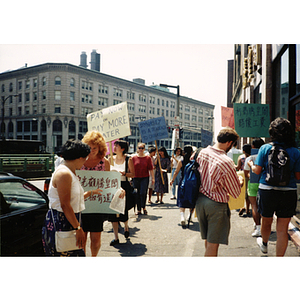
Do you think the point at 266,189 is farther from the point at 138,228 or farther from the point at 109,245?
the point at 138,228

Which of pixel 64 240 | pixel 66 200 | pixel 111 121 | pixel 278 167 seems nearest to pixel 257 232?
pixel 278 167

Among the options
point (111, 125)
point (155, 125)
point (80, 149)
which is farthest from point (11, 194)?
point (155, 125)

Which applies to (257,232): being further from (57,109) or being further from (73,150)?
(57,109)

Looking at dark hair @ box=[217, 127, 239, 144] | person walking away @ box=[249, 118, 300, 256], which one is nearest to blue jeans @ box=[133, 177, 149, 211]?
person walking away @ box=[249, 118, 300, 256]

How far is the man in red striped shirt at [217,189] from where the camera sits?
3428mm

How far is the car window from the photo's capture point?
3.79 m

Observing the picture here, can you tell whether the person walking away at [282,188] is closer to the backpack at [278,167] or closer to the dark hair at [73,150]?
the backpack at [278,167]

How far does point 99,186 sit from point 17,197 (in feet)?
3.62

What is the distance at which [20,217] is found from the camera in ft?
12.5

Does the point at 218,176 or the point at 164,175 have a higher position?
the point at 218,176

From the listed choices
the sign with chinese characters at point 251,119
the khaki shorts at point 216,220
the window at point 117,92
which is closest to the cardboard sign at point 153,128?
the sign with chinese characters at point 251,119

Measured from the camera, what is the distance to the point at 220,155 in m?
3.48

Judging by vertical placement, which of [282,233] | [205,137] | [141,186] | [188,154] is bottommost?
[282,233]

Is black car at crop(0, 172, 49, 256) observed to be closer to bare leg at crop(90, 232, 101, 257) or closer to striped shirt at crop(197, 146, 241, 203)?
bare leg at crop(90, 232, 101, 257)
